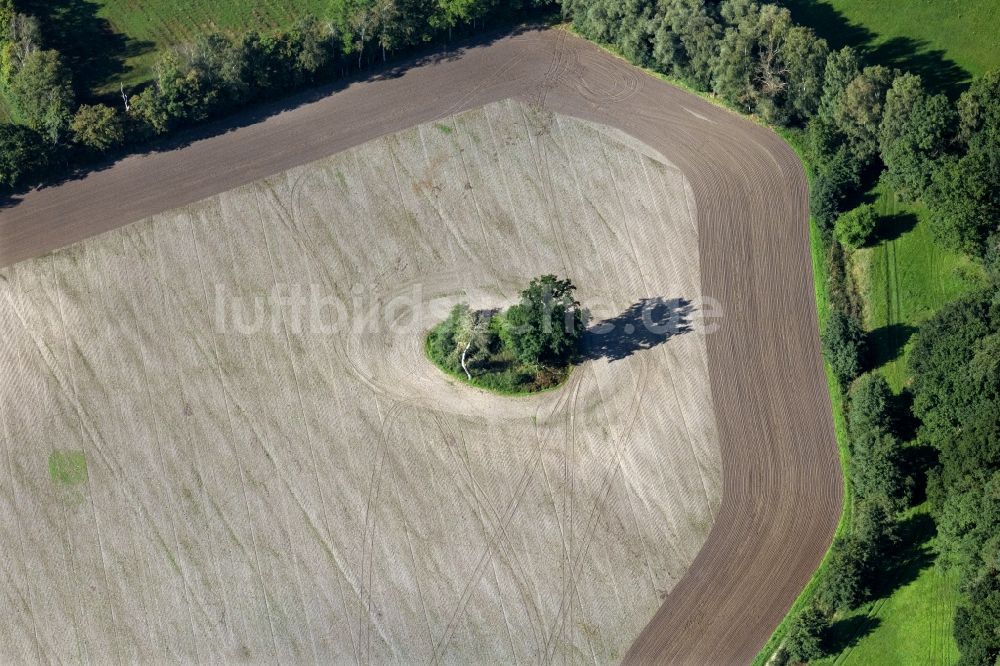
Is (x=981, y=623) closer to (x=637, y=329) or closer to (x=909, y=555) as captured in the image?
(x=909, y=555)

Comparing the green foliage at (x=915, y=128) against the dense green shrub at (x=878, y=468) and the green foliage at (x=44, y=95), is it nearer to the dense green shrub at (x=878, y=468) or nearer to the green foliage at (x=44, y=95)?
the dense green shrub at (x=878, y=468)

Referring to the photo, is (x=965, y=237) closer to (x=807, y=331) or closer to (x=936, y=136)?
(x=936, y=136)

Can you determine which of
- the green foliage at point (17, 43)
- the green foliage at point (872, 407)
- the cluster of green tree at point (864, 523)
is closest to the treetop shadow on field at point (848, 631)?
the cluster of green tree at point (864, 523)

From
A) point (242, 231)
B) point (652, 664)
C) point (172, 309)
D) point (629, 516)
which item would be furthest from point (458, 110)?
point (652, 664)

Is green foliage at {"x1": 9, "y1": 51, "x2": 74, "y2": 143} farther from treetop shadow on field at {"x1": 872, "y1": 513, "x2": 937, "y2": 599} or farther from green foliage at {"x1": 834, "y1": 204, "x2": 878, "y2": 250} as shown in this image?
treetop shadow on field at {"x1": 872, "y1": 513, "x2": 937, "y2": 599}

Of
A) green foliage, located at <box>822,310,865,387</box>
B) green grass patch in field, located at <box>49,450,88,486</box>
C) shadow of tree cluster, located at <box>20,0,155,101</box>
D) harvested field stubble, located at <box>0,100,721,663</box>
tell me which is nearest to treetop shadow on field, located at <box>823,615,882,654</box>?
harvested field stubble, located at <box>0,100,721,663</box>

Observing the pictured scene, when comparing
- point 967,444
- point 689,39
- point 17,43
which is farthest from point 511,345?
point 17,43
